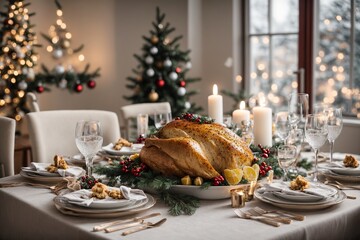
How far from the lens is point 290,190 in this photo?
1.70 meters

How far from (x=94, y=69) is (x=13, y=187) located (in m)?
4.19

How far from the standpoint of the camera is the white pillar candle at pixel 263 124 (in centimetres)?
229

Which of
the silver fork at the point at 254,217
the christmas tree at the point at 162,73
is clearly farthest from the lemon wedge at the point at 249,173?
the christmas tree at the point at 162,73

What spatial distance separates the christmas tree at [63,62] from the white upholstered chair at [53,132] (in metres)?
2.68

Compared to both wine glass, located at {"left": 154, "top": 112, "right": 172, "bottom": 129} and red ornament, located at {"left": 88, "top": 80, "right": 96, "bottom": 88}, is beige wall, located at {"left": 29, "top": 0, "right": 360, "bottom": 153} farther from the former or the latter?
wine glass, located at {"left": 154, "top": 112, "right": 172, "bottom": 129}

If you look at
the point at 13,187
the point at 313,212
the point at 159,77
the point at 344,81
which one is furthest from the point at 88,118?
the point at 344,81

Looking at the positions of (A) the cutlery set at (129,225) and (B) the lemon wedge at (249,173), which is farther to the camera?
(B) the lemon wedge at (249,173)

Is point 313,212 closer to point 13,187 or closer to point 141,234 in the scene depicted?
point 141,234

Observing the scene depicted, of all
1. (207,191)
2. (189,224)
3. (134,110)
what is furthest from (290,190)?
(134,110)

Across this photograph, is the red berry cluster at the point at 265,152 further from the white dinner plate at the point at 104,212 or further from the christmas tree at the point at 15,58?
the christmas tree at the point at 15,58

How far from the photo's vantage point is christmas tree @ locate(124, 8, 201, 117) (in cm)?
514

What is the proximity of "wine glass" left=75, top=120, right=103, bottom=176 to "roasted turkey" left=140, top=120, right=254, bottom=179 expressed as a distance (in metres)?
0.16

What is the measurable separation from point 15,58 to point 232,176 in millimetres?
3951

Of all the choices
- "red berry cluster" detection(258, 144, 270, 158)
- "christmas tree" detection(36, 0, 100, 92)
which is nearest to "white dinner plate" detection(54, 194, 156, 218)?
"red berry cluster" detection(258, 144, 270, 158)
